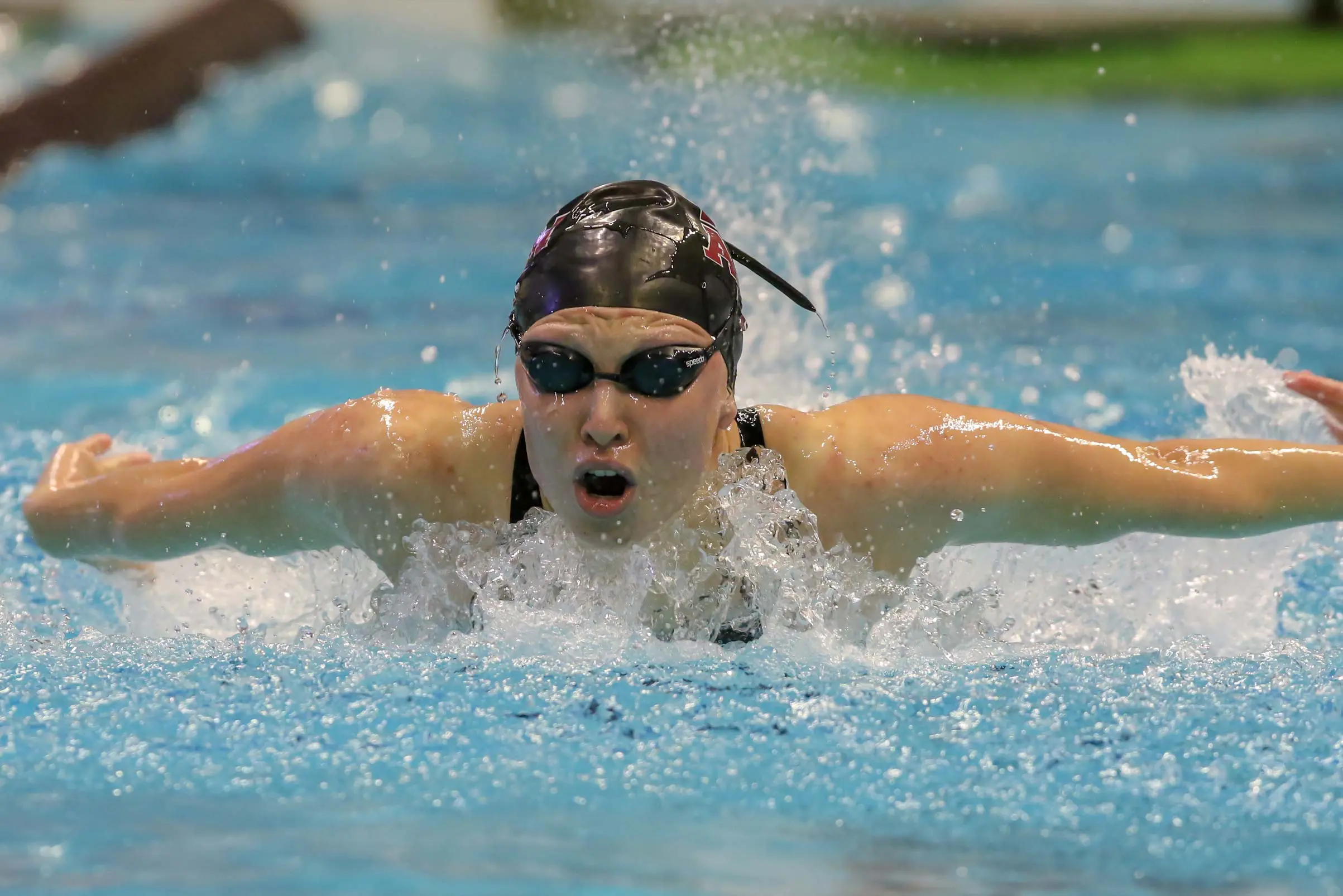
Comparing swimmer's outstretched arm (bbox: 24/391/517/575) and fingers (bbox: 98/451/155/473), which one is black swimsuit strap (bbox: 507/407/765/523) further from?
fingers (bbox: 98/451/155/473)

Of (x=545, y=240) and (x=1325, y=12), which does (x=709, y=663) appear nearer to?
(x=545, y=240)

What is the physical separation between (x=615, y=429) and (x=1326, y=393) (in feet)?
4.35

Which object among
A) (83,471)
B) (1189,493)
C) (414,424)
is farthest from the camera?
(83,471)

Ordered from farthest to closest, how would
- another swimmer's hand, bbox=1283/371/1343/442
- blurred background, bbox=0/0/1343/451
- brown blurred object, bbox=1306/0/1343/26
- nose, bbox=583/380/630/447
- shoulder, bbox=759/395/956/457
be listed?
brown blurred object, bbox=1306/0/1343/26
blurred background, bbox=0/0/1343/451
another swimmer's hand, bbox=1283/371/1343/442
shoulder, bbox=759/395/956/457
nose, bbox=583/380/630/447

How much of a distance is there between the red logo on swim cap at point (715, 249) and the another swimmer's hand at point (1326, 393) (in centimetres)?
104

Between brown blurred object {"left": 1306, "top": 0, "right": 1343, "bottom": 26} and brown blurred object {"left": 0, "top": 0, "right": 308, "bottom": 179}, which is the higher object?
brown blurred object {"left": 1306, "top": 0, "right": 1343, "bottom": 26}

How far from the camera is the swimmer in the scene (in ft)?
7.67

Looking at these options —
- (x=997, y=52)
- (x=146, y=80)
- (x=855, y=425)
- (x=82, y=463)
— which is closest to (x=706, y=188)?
(x=82, y=463)

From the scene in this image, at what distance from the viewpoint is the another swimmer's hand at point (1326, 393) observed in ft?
9.20

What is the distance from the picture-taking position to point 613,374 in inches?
91.2

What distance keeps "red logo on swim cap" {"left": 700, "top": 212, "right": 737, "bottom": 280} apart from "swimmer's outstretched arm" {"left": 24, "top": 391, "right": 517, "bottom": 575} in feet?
1.36

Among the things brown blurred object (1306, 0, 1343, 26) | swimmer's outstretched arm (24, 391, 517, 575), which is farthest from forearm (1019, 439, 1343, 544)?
brown blurred object (1306, 0, 1343, 26)

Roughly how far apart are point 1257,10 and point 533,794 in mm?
10436

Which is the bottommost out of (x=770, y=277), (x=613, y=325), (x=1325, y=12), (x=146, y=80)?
Result: (x=613, y=325)
